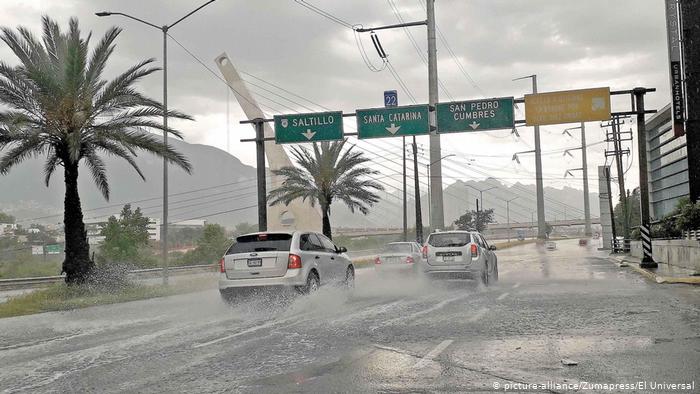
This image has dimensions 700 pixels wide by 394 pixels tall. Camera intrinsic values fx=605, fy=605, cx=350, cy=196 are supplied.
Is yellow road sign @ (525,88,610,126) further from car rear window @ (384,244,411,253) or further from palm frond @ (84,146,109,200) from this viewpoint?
palm frond @ (84,146,109,200)

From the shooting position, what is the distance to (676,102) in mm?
21172

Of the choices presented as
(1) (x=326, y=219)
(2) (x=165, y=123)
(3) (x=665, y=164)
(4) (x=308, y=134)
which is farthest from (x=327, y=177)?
(3) (x=665, y=164)

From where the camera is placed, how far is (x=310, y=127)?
26453 millimetres

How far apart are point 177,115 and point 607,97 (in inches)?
641

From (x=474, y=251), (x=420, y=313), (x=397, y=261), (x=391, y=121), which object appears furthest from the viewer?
(x=391, y=121)

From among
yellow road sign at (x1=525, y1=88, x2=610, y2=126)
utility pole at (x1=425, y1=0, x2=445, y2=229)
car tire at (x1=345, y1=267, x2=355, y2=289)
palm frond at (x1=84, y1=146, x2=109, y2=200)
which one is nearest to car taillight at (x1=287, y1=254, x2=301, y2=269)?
car tire at (x1=345, y1=267, x2=355, y2=289)

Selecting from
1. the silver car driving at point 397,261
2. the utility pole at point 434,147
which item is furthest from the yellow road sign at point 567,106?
the silver car driving at point 397,261

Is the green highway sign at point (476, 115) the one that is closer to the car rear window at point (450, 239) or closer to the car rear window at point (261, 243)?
the car rear window at point (450, 239)

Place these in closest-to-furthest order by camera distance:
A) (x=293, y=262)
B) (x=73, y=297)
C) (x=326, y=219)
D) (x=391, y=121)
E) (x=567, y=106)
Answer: (x=293, y=262)
(x=73, y=297)
(x=567, y=106)
(x=391, y=121)
(x=326, y=219)

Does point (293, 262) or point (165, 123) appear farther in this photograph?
point (165, 123)

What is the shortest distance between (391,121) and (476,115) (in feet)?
11.8

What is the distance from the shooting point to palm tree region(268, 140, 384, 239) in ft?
118

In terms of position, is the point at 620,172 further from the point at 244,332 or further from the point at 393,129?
the point at 244,332

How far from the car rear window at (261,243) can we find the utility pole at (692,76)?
15.2 meters
